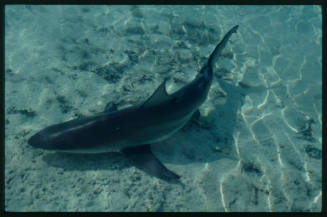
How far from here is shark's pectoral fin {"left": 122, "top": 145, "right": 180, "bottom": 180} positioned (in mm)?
3936

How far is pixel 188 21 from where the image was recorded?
10.1 metres

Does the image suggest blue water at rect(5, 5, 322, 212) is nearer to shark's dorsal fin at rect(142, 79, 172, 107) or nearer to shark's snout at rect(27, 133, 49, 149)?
shark's snout at rect(27, 133, 49, 149)

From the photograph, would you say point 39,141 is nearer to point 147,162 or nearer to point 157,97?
point 147,162

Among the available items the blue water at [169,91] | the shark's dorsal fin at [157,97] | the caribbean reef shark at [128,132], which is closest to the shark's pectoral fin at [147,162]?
the caribbean reef shark at [128,132]

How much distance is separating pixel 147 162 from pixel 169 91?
2552mm

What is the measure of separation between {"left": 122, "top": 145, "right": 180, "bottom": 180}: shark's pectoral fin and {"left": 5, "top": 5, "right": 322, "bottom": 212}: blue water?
0.17m

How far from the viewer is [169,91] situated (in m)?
6.20

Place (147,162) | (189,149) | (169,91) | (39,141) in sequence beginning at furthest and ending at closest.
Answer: (169,91) → (189,149) → (147,162) → (39,141)

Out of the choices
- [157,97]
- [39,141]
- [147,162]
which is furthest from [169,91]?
[39,141]

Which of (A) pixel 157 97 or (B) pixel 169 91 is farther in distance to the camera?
(B) pixel 169 91

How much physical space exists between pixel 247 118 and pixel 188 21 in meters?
5.78

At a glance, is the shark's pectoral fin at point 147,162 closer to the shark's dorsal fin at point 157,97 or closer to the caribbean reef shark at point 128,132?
the caribbean reef shark at point 128,132
